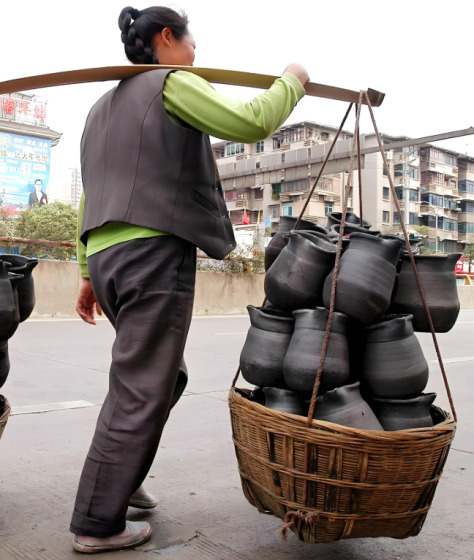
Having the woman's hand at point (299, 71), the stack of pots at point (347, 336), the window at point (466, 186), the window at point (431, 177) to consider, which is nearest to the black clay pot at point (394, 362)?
the stack of pots at point (347, 336)

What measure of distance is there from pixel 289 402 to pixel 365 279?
17.4 inches

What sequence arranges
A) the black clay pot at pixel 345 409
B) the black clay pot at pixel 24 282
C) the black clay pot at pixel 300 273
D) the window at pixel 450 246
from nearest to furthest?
the black clay pot at pixel 345 409, the black clay pot at pixel 300 273, the black clay pot at pixel 24 282, the window at pixel 450 246

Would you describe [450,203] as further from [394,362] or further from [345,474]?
[345,474]

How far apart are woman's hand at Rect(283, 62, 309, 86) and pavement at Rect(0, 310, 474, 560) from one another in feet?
4.86

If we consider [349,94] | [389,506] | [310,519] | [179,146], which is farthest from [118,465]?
[349,94]

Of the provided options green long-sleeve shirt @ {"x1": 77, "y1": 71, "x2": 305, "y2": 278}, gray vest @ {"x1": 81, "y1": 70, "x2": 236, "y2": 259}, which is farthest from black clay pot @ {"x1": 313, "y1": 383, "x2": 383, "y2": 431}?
green long-sleeve shirt @ {"x1": 77, "y1": 71, "x2": 305, "y2": 278}

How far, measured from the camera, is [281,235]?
7.73 feet

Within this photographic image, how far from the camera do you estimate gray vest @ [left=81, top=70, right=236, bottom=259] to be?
6.17 feet

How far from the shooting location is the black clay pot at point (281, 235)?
2326 millimetres

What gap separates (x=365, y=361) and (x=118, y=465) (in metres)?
0.83

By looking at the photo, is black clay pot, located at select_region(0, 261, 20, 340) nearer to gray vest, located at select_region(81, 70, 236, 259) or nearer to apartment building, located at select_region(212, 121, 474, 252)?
gray vest, located at select_region(81, 70, 236, 259)

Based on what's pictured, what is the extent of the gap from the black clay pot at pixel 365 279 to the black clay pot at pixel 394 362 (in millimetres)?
60

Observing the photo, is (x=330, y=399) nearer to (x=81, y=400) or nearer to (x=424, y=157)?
(x=81, y=400)

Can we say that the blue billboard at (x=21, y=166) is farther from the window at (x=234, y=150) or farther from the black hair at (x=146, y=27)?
the black hair at (x=146, y=27)
